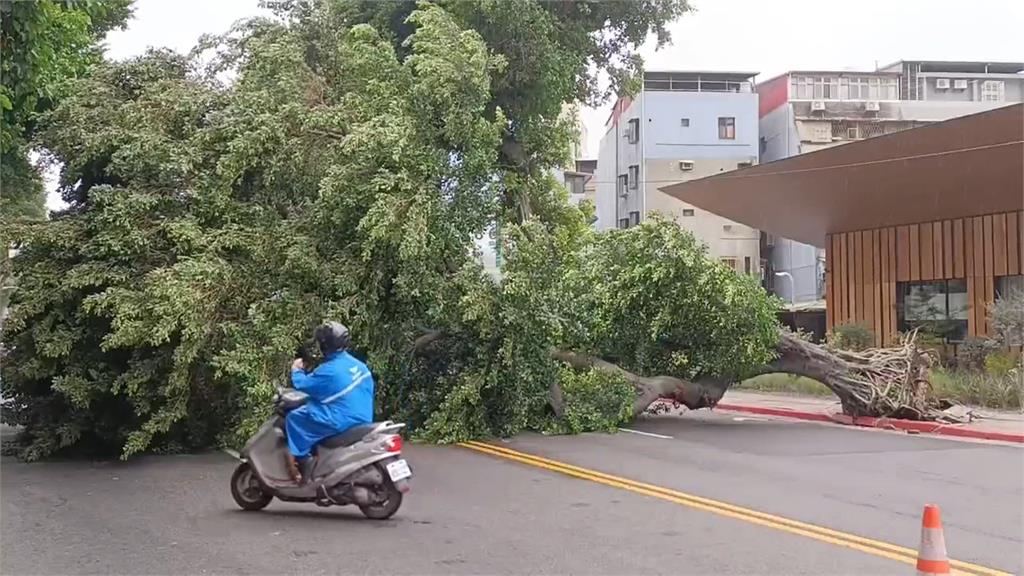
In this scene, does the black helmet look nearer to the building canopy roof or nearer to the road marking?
the road marking

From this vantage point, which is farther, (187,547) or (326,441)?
(326,441)

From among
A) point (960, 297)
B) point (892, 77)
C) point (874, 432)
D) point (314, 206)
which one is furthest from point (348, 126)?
point (892, 77)

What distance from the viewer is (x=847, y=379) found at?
678 inches

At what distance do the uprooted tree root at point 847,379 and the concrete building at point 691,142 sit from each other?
3317cm

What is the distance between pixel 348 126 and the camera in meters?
13.6

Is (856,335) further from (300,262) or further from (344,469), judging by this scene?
(344,469)

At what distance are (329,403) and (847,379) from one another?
11.8 m

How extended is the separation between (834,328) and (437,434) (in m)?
19.3

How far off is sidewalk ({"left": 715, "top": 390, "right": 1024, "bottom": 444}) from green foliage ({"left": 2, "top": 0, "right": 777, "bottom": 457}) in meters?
2.58

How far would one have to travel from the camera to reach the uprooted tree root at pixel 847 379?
1656 centimetres

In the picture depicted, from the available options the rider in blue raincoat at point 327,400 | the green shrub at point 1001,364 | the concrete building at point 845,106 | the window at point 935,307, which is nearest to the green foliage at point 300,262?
the rider in blue raincoat at point 327,400

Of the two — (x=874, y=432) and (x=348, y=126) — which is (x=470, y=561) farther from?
(x=874, y=432)

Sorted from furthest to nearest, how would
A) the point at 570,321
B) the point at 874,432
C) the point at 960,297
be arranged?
the point at 960,297
the point at 874,432
the point at 570,321

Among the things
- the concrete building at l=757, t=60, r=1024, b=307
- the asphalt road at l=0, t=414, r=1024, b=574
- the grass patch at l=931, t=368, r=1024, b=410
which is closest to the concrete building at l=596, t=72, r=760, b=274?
the concrete building at l=757, t=60, r=1024, b=307
